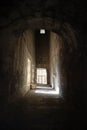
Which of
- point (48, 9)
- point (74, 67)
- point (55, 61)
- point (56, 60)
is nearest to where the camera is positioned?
point (48, 9)

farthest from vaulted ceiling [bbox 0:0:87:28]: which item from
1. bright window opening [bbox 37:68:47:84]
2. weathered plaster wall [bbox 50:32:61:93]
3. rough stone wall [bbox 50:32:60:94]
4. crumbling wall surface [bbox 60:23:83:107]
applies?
bright window opening [bbox 37:68:47:84]

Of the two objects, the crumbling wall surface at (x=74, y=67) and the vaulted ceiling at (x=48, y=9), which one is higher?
the vaulted ceiling at (x=48, y=9)

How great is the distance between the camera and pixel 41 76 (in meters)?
21.3

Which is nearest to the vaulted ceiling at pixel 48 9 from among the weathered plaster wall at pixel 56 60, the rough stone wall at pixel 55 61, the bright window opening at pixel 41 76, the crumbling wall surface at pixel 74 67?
the crumbling wall surface at pixel 74 67

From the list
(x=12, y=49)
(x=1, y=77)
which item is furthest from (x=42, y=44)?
(x=1, y=77)

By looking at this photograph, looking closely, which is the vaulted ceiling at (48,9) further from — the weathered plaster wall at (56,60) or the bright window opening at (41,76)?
the bright window opening at (41,76)

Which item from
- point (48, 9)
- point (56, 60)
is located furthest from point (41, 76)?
point (48, 9)

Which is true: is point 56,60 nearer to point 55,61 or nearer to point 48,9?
point 55,61

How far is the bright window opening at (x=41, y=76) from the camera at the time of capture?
2119 cm

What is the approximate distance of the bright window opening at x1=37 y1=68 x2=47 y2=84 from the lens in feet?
69.5

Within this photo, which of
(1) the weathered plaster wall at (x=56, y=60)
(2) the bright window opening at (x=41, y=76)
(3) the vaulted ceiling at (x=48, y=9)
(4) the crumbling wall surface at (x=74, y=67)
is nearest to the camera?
(3) the vaulted ceiling at (x=48, y=9)

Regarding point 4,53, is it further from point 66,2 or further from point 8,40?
point 66,2

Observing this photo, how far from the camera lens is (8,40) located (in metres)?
6.25

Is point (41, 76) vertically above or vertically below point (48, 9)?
below
